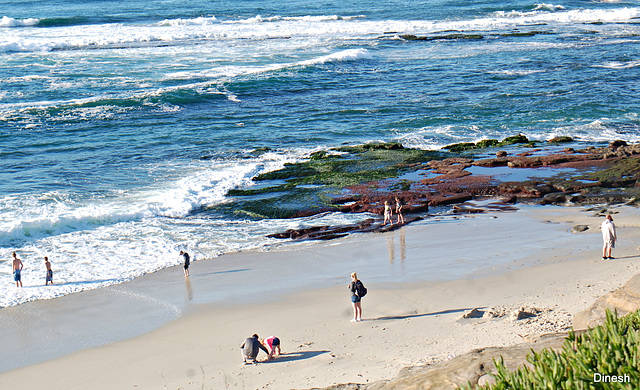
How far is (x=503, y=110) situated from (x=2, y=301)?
2445 cm

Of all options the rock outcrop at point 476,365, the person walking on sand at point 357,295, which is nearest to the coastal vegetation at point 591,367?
the rock outcrop at point 476,365

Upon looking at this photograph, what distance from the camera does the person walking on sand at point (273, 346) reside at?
11.0 metres

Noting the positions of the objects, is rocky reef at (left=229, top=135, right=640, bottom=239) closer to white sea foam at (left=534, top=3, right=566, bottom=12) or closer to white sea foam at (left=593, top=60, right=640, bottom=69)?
white sea foam at (left=593, top=60, right=640, bottom=69)

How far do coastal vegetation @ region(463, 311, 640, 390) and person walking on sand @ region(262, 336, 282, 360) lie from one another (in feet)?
18.6

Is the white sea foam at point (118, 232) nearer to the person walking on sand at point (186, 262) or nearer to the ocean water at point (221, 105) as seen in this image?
the ocean water at point (221, 105)

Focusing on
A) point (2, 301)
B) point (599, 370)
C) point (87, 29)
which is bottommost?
point (2, 301)

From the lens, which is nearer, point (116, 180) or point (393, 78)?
point (116, 180)

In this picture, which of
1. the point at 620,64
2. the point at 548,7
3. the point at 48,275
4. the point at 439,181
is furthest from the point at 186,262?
the point at 548,7

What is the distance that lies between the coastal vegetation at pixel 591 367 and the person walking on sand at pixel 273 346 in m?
5.67

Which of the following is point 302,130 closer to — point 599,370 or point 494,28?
point 599,370

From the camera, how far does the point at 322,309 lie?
13.2m

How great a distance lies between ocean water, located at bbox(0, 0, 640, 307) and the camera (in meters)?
19.2

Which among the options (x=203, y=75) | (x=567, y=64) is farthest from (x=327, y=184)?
(x=567, y=64)

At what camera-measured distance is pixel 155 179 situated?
2352 cm
